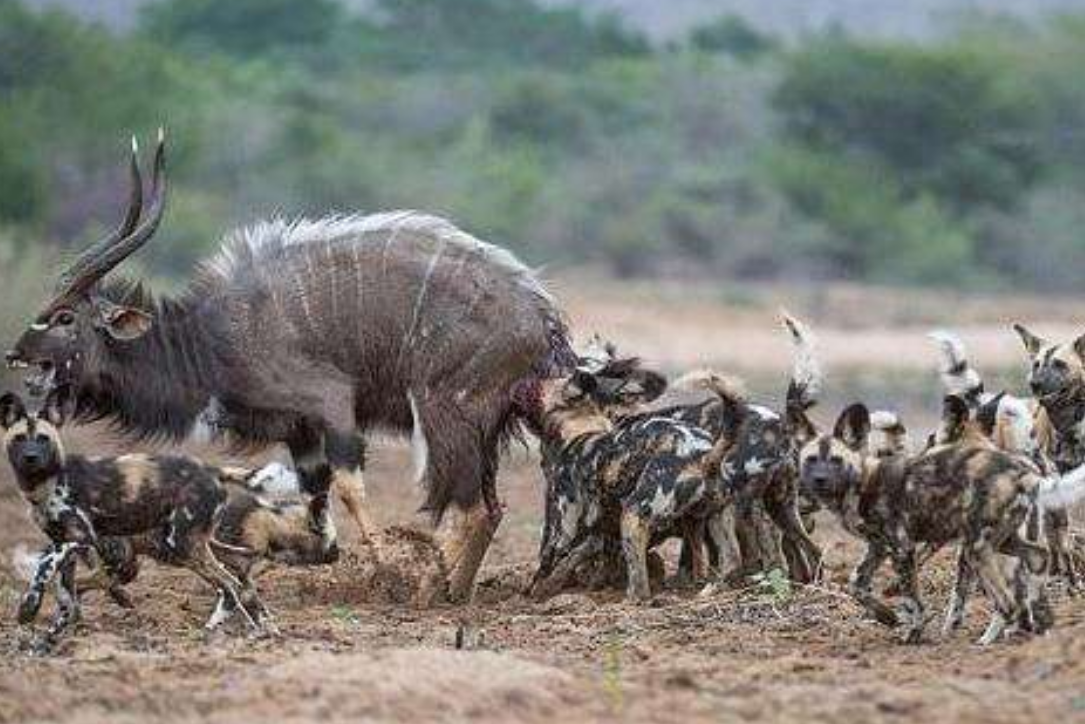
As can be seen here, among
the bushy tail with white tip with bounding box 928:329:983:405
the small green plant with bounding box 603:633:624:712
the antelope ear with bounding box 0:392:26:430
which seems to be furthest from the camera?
the bushy tail with white tip with bounding box 928:329:983:405

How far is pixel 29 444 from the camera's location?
10633mm

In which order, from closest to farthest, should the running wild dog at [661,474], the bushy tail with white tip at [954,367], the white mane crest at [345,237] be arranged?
the running wild dog at [661,474] < the bushy tail with white tip at [954,367] < the white mane crest at [345,237]

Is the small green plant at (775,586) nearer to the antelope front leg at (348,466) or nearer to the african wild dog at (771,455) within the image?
the african wild dog at (771,455)

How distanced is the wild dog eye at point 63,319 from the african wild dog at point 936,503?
12.6ft

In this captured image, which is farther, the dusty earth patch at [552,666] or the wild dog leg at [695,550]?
the wild dog leg at [695,550]

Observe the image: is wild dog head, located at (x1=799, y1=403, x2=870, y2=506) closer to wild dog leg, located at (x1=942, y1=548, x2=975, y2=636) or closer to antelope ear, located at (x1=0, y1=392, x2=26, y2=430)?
wild dog leg, located at (x1=942, y1=548, x2=975, y2=636)

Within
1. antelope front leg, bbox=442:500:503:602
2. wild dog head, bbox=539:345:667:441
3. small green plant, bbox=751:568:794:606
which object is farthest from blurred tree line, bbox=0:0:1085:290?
small green plant, bbox=751:568:794:606

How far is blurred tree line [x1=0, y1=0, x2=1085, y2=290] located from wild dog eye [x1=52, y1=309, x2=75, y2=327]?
62.9 ft

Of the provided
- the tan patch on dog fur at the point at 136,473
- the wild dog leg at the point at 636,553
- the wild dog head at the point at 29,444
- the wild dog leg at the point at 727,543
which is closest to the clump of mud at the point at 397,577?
the wild dog leg at the point at 636,553

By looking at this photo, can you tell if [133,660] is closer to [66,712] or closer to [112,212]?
[66,712]

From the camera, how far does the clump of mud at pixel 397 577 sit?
12.5m

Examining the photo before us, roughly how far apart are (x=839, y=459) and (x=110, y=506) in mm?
2909

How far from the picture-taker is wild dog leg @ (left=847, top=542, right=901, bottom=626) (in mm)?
10117

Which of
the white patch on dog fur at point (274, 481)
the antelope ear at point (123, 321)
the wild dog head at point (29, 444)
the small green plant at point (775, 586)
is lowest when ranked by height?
the small green plant at point (775, 586)
